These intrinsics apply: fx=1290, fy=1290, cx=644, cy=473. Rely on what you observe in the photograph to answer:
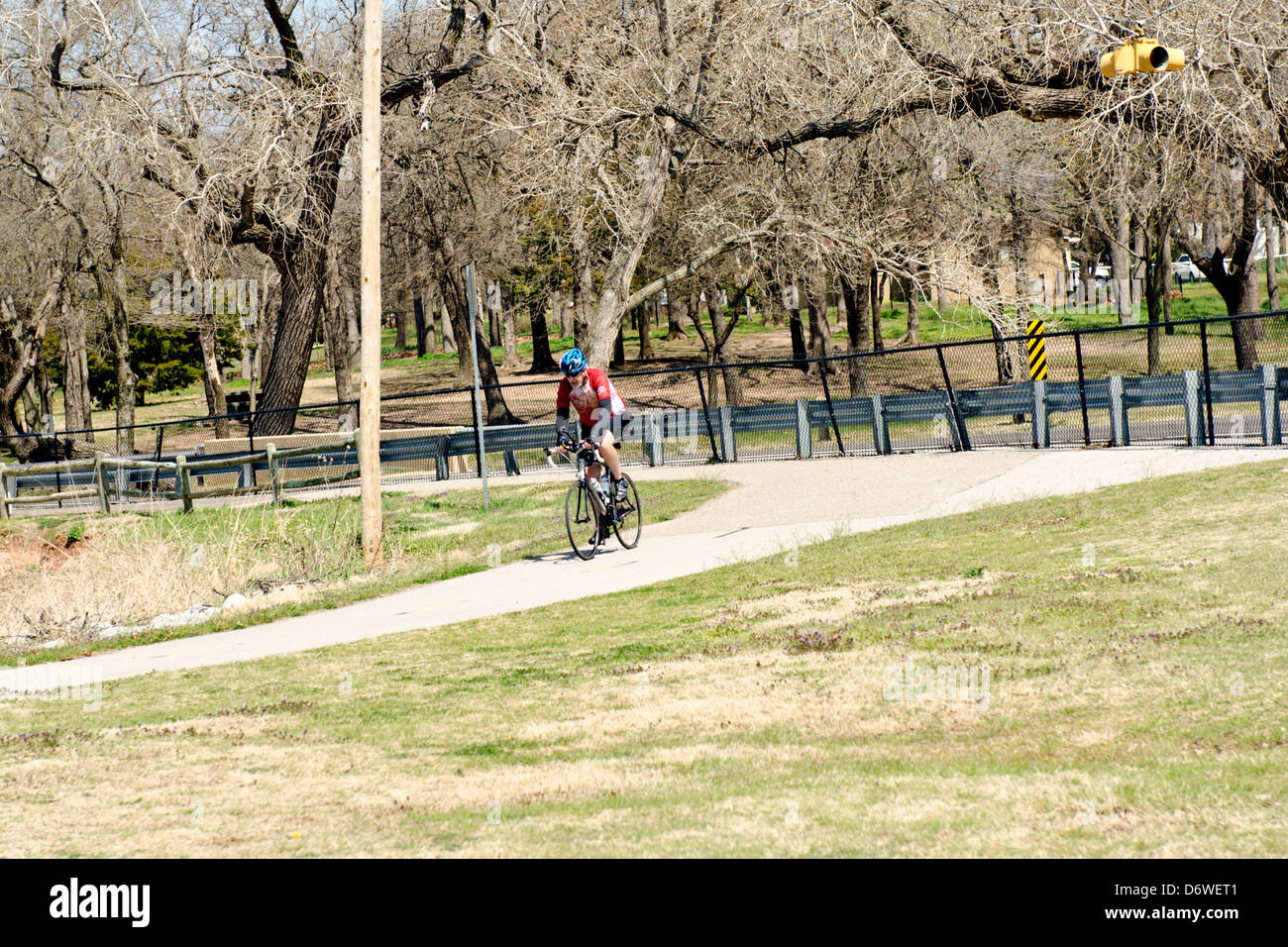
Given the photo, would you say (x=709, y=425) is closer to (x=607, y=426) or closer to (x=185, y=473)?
(x=185, y=473)

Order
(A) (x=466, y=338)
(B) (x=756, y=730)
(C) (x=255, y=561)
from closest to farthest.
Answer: (B) (x=756, y=730), (C) (x=255, y=561), (A) (x=466, y=338)

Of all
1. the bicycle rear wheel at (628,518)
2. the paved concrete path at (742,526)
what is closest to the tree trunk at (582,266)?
the paved concrete path at (742,526)

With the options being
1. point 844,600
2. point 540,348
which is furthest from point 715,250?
point 540,348

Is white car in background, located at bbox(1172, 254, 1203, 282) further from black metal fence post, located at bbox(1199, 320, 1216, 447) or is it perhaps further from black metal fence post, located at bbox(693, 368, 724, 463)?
black metal fence post, located at bbox(1199, 320, 1216, 447)

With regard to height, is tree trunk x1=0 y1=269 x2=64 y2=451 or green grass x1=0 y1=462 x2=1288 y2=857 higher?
tree trunk x1=0 y1=269 x2=64 y2=451

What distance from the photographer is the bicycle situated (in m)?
15.1

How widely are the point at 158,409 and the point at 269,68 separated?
42.2 metres

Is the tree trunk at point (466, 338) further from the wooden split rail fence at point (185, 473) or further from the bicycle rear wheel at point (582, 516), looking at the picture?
the bicycle rear wheel at point (582, 516)

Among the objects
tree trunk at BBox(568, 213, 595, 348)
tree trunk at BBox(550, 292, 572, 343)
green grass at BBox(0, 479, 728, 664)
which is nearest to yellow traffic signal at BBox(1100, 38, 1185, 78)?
green grass at BBox(0, 479, 728, 664)

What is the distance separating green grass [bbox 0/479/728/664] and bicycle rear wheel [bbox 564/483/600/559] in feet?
3.43

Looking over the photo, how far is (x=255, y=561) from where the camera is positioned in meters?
15.9

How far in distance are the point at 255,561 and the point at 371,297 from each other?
3566 mm

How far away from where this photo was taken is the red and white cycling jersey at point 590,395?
47.5ft

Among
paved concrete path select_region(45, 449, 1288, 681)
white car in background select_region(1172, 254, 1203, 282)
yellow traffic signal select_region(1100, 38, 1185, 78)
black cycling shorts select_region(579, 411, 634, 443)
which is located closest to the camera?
paved concrete path select_region(45, 449, 1288, 681)
